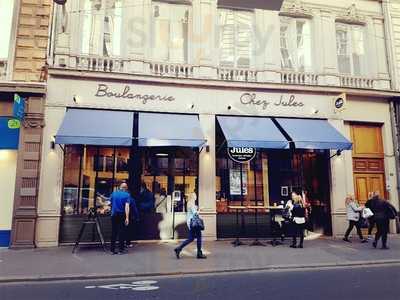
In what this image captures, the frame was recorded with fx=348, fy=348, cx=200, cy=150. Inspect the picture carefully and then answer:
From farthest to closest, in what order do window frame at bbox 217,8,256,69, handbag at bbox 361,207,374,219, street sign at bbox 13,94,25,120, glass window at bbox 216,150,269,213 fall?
window frame at bbox 217,8,256,69
glass window at bbox 216,150,269,213
handbag at bbox 361,207,374,219
street sign at bbox 13,94,25,120

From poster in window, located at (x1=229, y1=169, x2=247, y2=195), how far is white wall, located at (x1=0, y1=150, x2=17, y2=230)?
24.2 ft

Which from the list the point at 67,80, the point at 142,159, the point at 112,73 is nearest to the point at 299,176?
the point at 142,159

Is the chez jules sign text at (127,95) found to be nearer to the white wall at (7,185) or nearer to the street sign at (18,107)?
the street sign at (18,107)

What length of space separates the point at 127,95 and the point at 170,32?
10.5 ft

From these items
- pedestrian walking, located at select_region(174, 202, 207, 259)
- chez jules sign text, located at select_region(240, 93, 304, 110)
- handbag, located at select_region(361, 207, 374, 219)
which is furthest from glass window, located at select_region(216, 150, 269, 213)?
pedestrian walking, located at select_region(174, 202, 207, 259)

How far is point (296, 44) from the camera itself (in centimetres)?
1441

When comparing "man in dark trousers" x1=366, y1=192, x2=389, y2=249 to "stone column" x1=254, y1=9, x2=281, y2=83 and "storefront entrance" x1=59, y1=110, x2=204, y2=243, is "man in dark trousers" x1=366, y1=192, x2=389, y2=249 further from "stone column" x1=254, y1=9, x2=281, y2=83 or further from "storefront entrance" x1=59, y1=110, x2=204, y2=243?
"stone column" x1=254, y1=9, x2=281, y2=83

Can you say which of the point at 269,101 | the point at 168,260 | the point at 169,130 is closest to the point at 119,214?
the point at 168,260

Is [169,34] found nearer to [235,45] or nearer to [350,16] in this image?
[235,45]

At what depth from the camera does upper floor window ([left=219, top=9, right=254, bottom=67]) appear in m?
13.8

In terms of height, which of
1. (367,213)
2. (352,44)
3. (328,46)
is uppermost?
(352,44)

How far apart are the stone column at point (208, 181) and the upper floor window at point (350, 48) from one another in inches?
255

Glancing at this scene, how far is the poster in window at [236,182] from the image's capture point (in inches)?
508

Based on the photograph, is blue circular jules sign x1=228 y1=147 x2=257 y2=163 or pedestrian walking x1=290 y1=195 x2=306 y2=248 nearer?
pedestrian walking x1=290 y1=195 x2=306 y2=248
